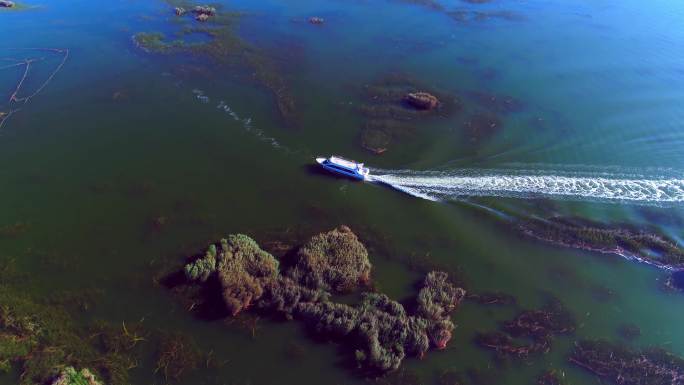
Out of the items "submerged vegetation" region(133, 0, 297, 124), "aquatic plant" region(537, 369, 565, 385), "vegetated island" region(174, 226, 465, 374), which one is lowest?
"aquatic plant" region(537, 369, 565, 385)

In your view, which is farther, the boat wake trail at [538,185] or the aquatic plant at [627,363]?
the boat wake trail at [538,185]

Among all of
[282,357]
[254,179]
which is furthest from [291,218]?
[282,357]

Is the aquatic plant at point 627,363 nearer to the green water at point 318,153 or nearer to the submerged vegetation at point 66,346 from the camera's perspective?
the green water at point 318,153

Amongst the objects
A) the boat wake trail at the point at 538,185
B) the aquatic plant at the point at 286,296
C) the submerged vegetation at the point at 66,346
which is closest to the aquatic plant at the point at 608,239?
the boat wake trail at the point at 538,185

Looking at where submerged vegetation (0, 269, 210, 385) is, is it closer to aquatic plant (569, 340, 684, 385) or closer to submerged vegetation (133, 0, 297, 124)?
aquatic plant (569, 340, 684, 385)

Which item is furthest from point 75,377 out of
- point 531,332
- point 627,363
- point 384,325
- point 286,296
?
point 627,363

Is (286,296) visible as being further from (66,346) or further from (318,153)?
(318,153)

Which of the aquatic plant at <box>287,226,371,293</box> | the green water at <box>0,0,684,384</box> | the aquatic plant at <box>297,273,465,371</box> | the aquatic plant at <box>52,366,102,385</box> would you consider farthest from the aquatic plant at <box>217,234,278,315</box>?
the aquatic plant at <box>52,366,102,385</box>
